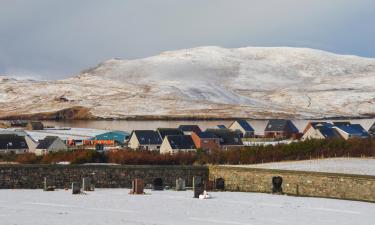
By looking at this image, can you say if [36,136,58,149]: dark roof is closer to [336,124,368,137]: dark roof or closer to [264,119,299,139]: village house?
[336,124,368,137]: dark roof

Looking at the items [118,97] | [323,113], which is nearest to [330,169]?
[323,113]

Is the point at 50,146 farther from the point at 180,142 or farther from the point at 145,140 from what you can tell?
the point at 180,142

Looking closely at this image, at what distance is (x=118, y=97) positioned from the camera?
182 m

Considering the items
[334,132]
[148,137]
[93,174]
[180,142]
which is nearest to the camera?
[93,174]

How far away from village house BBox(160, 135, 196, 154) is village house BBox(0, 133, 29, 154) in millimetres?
12127

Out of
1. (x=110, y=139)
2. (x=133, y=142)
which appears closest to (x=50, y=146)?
(x=133, y=142)

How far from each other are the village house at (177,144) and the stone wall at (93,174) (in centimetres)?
1863

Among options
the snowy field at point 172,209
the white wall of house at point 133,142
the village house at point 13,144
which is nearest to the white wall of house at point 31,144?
the village house at point 13,144

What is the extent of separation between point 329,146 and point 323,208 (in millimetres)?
13536

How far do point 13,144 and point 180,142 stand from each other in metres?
14.3

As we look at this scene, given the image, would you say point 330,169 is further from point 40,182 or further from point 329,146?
point 40,182

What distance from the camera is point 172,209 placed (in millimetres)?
23266

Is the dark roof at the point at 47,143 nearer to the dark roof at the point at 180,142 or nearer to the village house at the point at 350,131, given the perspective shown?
the dark roof at the point at 180,142

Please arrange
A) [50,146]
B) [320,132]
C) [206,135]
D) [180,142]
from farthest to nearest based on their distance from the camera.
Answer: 1. [320,132]
2. [206,135]
3. [50,146]
4. [180,142]
